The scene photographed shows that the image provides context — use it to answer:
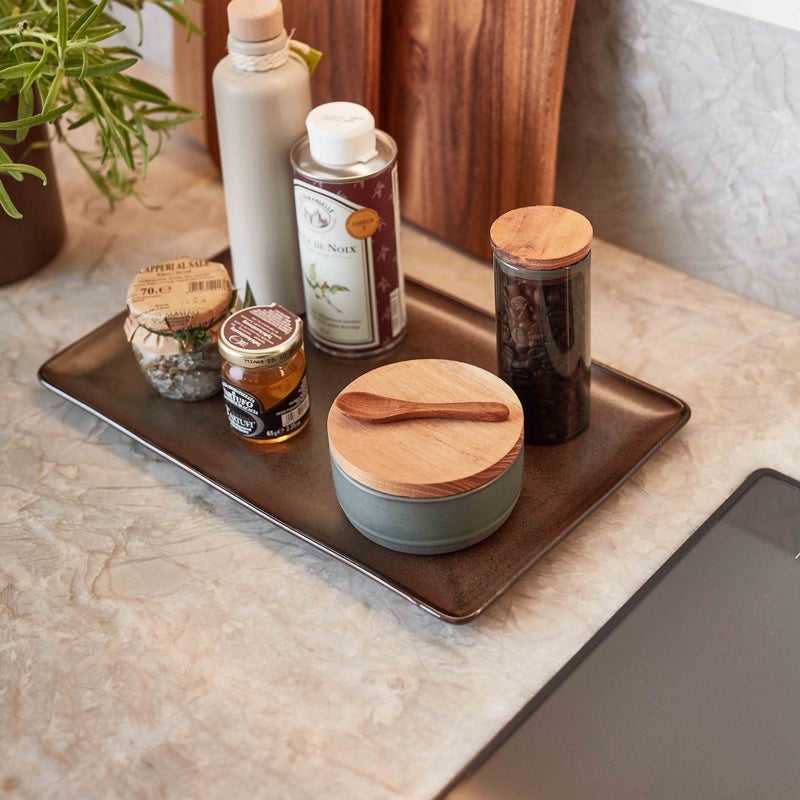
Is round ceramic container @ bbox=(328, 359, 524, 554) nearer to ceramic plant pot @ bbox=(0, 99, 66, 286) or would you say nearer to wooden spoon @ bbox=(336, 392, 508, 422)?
wooden spoon @ bbox=(336, 392, 508, 422)

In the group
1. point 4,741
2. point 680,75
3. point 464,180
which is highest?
point 680,75

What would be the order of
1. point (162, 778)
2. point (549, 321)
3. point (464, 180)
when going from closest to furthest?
point (162, 778), point (549, 321), point (464, 180)

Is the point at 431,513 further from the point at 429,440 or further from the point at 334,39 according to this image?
the point at 334,39

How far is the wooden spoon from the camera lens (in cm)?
71

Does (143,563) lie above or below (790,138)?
below

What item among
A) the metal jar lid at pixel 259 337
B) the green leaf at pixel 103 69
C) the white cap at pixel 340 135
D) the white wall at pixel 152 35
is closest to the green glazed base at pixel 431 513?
the metal jar lid at pixel 259 337

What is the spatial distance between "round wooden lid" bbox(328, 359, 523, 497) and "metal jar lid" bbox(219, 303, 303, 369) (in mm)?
62

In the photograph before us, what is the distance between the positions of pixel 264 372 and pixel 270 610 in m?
0.18

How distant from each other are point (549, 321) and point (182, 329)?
0.96ft

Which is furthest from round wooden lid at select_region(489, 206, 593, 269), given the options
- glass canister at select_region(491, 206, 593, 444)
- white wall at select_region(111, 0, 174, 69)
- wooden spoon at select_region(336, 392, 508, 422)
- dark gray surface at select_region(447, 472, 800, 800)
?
white wall at select_region(111, 0, 174, 69)

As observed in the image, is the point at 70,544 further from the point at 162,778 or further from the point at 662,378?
the point at 662,378

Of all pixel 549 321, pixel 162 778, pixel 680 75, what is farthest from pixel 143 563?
pixel 680 75

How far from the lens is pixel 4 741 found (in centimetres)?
63

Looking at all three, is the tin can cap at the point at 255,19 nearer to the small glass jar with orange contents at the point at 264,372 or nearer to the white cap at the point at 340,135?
the white cap at the point at 340,135
